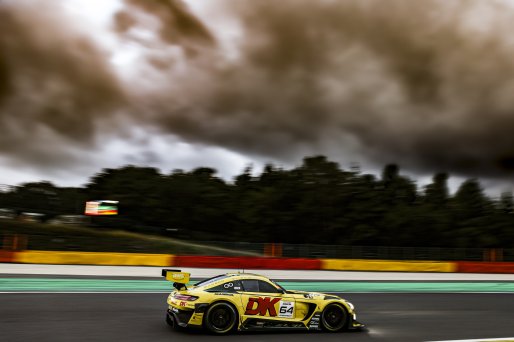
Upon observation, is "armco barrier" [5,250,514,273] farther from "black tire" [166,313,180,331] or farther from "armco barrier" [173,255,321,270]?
"black tire" [166,313,180,331]

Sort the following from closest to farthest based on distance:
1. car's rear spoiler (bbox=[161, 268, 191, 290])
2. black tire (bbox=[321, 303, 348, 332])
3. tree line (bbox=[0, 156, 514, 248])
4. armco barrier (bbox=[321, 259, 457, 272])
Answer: car's rear spoiler (bbox=[161, 268, 191, 290]) → black tire (bbox=[321, 303, 348, 332]) → armco barrier (bbox=[321, 259, 457, 272]) → tree line (bbox=[0, 156, 514, 248])

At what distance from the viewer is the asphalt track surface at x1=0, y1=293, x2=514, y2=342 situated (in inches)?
386

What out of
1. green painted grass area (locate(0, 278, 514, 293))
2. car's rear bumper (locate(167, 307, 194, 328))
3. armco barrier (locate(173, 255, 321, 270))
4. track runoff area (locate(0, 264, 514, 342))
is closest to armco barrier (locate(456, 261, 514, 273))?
track runoff area (locate(0, 264, 514, 342))

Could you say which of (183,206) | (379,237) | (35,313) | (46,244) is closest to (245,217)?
(183,206)

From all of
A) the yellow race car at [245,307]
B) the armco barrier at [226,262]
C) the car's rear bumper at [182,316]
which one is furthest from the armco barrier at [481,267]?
the car's rear bumper at [182,316]

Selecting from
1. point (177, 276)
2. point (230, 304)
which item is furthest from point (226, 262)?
point (230, 304)

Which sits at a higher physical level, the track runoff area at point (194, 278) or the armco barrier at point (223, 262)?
the armco barrier at point (223, 262)

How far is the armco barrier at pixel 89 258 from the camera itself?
24.3 m

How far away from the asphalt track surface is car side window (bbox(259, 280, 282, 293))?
2.88 feet

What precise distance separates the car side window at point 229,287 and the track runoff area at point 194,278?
87 centimetres

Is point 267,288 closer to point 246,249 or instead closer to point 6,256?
point 6,256

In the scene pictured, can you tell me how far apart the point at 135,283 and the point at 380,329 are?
11218 millimetres

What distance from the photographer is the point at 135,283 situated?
65.4 ft

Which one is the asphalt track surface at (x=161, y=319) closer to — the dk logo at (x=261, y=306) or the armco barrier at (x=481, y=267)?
the dk logo at (x=261, y=306)
